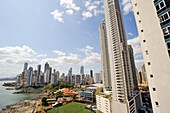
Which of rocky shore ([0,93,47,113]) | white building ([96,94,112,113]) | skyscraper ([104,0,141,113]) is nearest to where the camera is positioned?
skyscraper ([104,0,141,113])

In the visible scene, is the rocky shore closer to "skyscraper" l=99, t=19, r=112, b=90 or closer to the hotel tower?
the hotel tower

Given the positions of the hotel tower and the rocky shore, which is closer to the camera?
the hotel tower

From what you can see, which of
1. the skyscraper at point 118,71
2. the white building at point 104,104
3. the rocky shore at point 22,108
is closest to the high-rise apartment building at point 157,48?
the skyscraper at point 118,71

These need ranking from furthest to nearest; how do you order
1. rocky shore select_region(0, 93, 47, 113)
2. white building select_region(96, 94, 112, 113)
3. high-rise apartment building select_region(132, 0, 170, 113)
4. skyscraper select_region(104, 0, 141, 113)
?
rocky shore select_region(0, 93, 47, 113) < white building select_region(96, 94, 112, 113) < skyscraper select_region(104, 0, 141, 113) < high-rise apartment building select_region(132, 0, 170, 113)

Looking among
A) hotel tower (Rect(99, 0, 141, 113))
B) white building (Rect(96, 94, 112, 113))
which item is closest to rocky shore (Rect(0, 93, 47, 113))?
white building (Rect(96, 94, 112, 113))

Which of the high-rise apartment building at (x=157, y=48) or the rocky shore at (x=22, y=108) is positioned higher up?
the high-rise apartment building at (x=157, y=48)

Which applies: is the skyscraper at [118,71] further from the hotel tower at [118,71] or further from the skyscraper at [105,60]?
the skyscraper at [105,60]

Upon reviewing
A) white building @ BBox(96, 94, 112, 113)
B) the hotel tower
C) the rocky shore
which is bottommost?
the rocky shore

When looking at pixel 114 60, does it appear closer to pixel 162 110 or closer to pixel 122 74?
pixel 122 74
